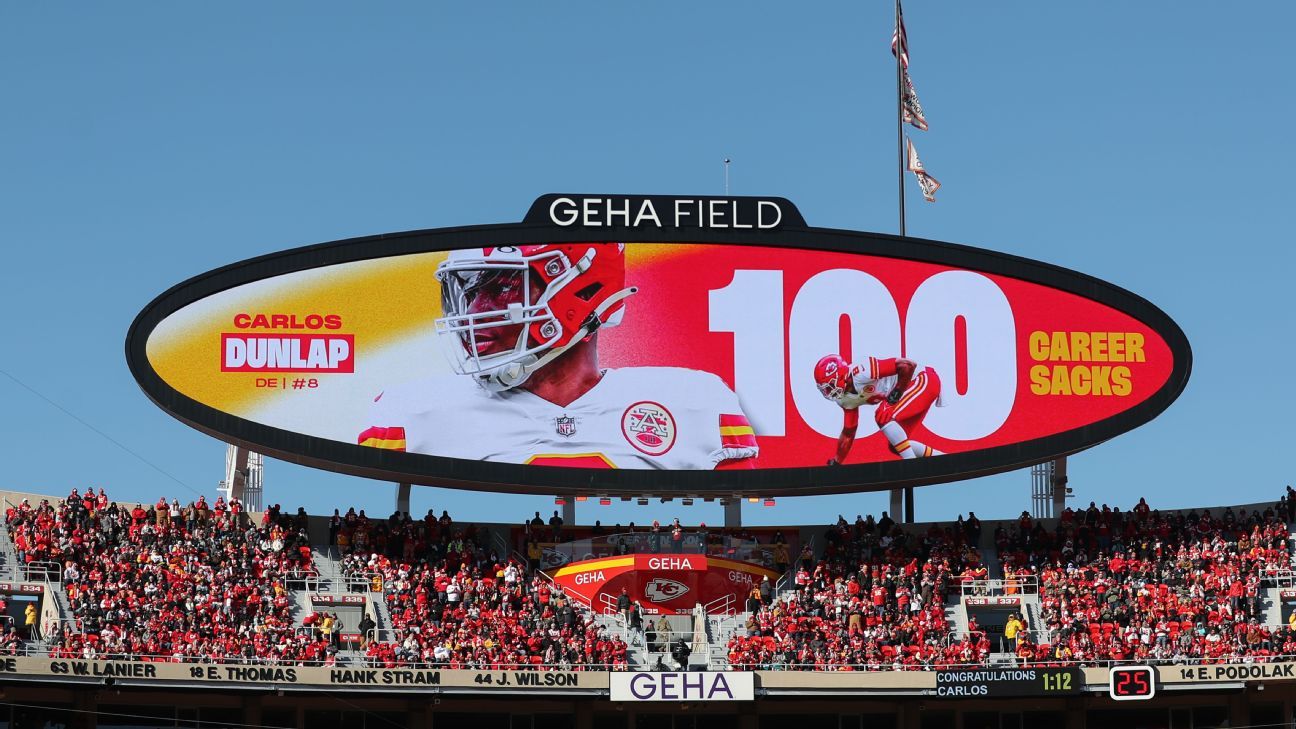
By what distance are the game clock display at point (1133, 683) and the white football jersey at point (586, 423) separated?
10170 millimetres

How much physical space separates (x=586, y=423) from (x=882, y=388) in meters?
7.02

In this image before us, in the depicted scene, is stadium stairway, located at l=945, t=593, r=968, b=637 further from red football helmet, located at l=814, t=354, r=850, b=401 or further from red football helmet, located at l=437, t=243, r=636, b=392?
red football helmet, located at l=437, t=243, r=636, b=392

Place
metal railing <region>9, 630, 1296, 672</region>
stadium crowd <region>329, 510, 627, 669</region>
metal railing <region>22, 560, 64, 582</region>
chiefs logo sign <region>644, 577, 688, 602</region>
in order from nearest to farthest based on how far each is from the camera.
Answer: metal railing <region>9, 630, 1296, 672</region> → stadium crowd <region>329, 510, 627, 669</region> → metal railing <region>22, 560, 64, 582</region> → chiefs logo sign <region>644, 577, 688, 602</region>

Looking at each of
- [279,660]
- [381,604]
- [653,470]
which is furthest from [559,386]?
[279,660]

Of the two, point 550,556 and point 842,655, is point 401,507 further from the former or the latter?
point 842,655

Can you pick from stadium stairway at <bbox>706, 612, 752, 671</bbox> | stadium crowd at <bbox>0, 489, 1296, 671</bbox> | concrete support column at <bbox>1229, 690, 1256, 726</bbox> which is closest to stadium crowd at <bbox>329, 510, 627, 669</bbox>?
stadium crowd at <bbox>0, 489, 1296, 671</bbox>

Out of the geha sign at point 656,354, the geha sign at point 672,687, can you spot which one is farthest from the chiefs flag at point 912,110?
the geha sign at point 672,687

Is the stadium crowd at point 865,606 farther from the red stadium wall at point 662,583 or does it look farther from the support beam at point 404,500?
the support beam at point 404,500

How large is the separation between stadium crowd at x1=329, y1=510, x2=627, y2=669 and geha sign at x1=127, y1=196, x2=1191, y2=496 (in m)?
1.83

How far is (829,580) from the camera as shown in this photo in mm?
51875

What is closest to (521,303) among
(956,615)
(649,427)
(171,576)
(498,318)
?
(498,318)

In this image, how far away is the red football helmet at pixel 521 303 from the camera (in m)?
52.1

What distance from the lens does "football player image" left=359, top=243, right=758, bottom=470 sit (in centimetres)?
5172

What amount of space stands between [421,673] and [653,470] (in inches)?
331
